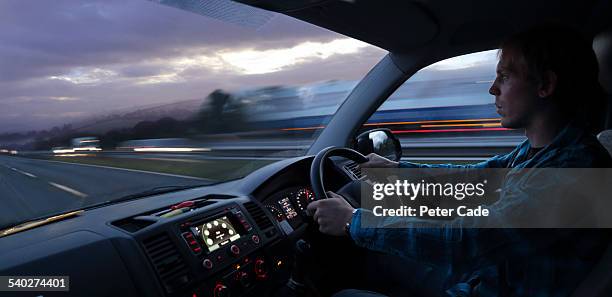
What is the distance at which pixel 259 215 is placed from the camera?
247 cm

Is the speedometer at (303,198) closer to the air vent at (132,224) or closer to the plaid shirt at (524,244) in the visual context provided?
the air vent at (132,224)

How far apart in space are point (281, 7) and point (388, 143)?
1.32 meters

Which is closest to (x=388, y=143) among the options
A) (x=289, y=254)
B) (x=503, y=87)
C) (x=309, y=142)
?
(x=309, y=142)

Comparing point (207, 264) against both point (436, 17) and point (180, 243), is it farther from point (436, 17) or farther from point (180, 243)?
point (436, 17)

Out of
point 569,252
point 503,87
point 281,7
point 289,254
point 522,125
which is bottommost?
point 289,254

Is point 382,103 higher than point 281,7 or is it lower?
lower

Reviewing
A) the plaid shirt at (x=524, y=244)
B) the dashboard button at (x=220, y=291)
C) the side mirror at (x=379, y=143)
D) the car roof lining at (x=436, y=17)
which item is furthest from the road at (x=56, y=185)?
the plaid shirt at (x=524, y=244)

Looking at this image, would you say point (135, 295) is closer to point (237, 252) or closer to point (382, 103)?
point (237, 252)

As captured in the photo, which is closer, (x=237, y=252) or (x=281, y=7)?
(x=237, y=252)

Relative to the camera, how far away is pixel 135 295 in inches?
68.4

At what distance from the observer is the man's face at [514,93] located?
4.83 ft

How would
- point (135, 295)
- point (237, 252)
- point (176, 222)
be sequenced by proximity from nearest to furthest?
point (135, 295), point (176, 222), point (237, 252)

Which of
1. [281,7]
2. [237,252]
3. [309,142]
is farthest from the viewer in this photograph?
[309,142]

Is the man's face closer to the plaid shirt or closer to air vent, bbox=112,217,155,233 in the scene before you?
the plaid shirt
